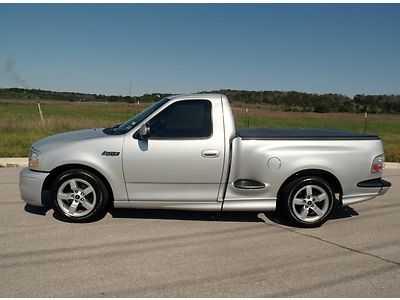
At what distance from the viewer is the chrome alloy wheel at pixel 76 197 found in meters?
5.05

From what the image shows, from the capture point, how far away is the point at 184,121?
203 inches

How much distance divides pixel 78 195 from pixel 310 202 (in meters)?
3.04

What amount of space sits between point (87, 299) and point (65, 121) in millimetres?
15646

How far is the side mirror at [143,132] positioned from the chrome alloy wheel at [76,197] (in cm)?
92

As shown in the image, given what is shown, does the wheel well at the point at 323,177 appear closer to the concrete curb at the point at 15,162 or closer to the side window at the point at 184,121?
the side window at the point at 184,121

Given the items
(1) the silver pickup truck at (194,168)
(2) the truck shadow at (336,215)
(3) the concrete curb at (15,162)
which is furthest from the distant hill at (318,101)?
(1) the silver pickup truck at (194,168)

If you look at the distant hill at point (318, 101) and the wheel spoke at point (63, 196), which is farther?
the distant hill at point (318, 101)

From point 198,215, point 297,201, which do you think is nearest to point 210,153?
point 198,215

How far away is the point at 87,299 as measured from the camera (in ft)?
10.3

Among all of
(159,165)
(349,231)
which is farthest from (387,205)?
(159,165)

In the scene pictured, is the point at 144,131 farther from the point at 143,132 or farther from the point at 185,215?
the point at 185,215

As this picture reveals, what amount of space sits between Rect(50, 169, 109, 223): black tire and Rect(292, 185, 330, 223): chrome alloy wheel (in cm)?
251

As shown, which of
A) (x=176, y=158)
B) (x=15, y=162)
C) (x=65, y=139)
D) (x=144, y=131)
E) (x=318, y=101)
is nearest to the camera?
(x=144, y=131)

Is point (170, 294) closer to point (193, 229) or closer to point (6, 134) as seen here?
point (193, 229)
